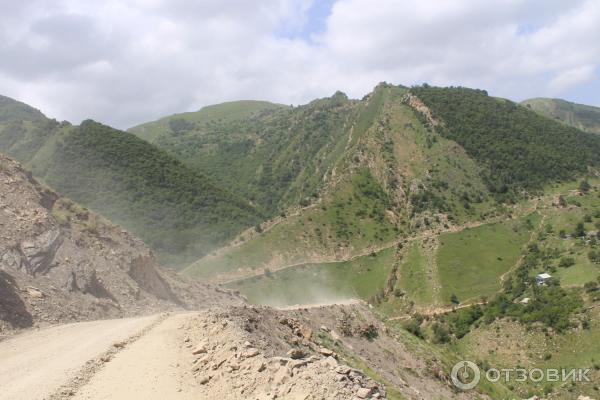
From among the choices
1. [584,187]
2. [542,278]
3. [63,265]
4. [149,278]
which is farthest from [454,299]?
[63,265]

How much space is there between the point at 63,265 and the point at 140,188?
7898 centimetres

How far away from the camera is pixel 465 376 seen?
29.8 metres

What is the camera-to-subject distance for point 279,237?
8244 centimetres

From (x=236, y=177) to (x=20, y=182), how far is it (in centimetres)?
12582

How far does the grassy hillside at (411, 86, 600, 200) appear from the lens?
9088 centimetres

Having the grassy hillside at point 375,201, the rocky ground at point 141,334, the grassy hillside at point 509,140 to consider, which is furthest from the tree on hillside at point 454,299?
the rocky ground at point 141,334

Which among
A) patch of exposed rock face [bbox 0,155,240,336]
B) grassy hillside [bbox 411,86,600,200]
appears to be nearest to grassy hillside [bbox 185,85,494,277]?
grassy hillside [bbox 411,86,600,200]

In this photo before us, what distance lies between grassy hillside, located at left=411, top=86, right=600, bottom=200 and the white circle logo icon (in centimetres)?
5851

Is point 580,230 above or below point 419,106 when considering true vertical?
below

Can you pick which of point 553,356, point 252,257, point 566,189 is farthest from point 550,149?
point 553,356

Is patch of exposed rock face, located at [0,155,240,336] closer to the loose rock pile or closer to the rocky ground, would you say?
the rocky ground

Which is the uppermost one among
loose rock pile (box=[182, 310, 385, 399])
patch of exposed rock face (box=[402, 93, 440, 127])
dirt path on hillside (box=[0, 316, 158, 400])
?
patch of exposed rock face (box=[402, 93, 440, 127])

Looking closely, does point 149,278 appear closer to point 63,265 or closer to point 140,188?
point 63,265

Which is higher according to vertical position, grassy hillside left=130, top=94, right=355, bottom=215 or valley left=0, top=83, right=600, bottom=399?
grassy hillside left=130, top=94, right=355, bottom=215
